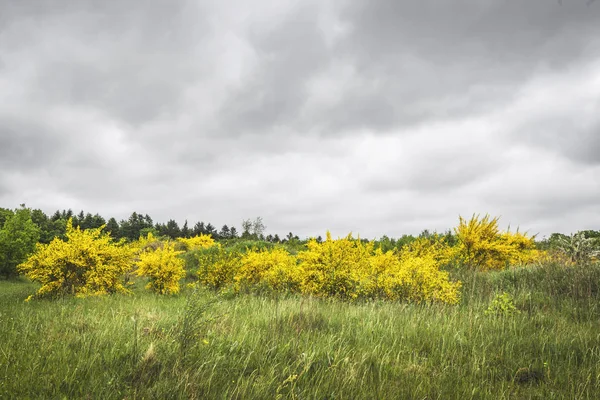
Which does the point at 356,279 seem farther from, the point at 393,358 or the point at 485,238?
the point at 485,238

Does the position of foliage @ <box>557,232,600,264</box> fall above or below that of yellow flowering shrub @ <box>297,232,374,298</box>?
above

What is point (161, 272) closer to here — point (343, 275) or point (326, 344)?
point (343, 275)

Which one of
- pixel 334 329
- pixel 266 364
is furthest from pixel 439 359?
pixel 266 364

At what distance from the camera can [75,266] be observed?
33.8 ft

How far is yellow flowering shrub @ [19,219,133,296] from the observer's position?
32.6 feet

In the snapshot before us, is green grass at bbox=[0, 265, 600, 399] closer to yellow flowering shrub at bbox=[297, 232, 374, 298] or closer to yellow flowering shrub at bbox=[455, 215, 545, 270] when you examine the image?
yellow flowering shrub at bbox=[297, 232, 374, 298]

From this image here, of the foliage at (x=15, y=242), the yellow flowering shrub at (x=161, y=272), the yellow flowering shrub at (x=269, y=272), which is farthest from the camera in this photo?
the foliage at (x=15, y=242)

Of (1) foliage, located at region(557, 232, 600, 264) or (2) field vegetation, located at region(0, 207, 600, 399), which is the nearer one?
(2) field vegetation, located at region(0, 207, 600, 399)

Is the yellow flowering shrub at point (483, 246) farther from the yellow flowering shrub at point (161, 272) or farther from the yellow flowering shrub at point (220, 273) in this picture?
the yellow flowering shrub at point (161, 272)

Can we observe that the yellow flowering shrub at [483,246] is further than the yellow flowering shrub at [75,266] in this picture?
Yes

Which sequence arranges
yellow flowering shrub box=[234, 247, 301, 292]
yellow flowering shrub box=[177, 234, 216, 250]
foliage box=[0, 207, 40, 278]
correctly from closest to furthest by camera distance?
1. yellow flowering shrub box=[234, 247, 301, 292]
2. foliage box=[0, 207, 40, 278]
3. yellow flowering shrub box=[177, 234, 216, 250]

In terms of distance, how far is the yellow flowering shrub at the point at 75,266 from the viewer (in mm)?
9938

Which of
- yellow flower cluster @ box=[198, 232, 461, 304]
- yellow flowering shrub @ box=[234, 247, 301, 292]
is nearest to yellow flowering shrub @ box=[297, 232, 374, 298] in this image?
yellow flower cluster @ box=[198, 232, 461, 304]

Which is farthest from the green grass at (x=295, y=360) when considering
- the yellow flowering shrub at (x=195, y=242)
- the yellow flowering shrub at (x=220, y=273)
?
the yellow flowering shrub at (x=195, y=242)
